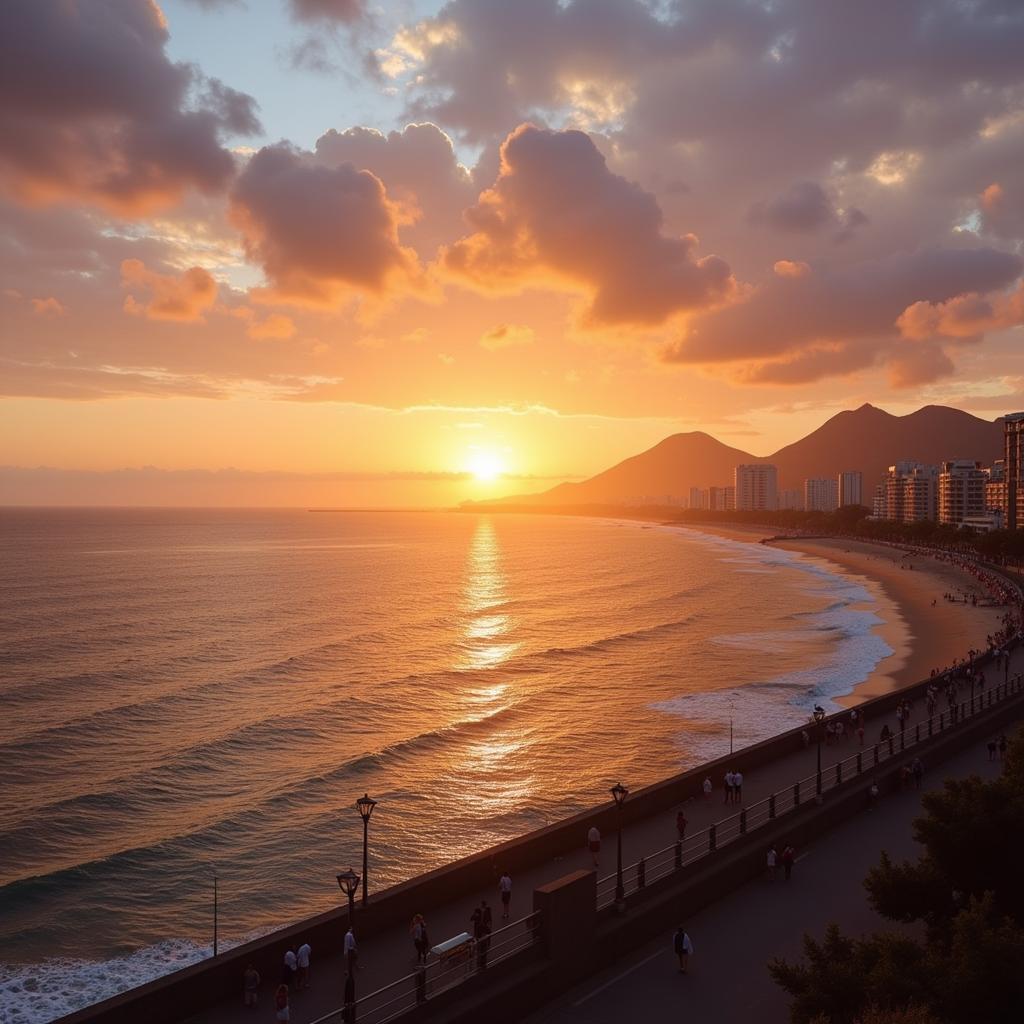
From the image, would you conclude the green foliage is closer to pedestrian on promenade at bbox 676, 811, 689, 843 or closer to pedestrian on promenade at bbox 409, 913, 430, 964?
pedestrian on promenade at bbox 676, 811, 689, 843

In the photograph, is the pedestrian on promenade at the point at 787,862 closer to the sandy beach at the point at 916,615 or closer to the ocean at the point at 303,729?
the ocean at the point at 303,729

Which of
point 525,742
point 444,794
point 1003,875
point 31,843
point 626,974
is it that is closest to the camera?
point 1003,875

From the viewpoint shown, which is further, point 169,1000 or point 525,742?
point 525,742

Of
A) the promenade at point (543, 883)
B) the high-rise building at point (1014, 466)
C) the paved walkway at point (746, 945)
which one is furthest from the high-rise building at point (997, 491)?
the paved walkway at point (746, 945)

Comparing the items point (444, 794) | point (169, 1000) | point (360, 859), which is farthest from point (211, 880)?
point (169, 1000)

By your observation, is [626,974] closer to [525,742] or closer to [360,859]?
[360,859]

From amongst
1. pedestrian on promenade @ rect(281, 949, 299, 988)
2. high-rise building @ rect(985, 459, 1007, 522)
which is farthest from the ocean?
high-rise building @ rect(985, 459, 1007, 522)
